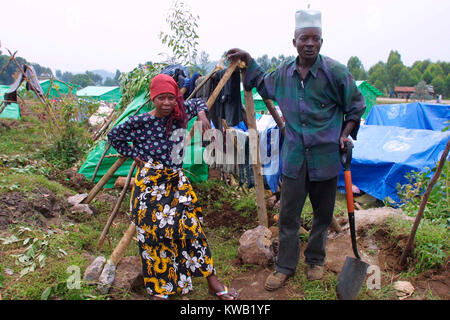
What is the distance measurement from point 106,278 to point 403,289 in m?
2.43

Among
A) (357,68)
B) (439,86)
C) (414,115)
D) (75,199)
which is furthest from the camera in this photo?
(357,68)

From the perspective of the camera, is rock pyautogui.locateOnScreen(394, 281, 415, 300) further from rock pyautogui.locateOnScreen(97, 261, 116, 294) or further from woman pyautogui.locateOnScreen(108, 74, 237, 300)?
rock pyautogui.locateOnScreen(97, 261, 116, 294)

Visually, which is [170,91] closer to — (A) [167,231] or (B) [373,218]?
(A) [167,231]

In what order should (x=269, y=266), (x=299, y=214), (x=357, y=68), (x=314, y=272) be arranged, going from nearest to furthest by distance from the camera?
1. (x=299, y=214)
2. (x=314, y=272)
3. (x=269, y=266)
4. (x=357, y=68)

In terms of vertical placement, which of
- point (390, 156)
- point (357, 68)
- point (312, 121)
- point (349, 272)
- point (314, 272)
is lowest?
point (314, 272)

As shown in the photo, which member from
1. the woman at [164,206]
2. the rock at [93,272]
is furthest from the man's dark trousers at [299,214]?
the rock at [93,272]

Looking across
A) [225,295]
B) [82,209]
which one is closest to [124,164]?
[82,209]

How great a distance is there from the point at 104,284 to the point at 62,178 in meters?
3.64

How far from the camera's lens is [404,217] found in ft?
11.6

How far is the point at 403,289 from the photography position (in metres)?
2.59

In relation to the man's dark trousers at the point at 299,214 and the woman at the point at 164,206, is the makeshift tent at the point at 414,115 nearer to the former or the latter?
the man's dark trousers at the point at 299,214
